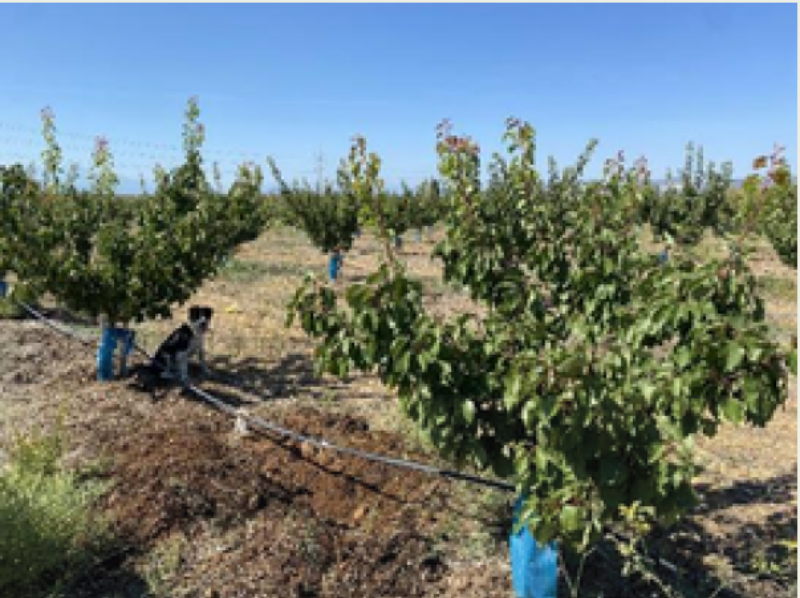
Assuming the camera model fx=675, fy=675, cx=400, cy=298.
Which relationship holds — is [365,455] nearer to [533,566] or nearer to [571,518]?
[533,566]

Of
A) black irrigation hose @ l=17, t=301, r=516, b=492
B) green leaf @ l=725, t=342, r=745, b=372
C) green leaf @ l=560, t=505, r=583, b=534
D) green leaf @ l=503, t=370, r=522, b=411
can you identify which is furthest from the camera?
black irrigation hose @ l=17, t=301, r=516, b=492

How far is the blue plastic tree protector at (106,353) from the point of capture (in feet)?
24.1

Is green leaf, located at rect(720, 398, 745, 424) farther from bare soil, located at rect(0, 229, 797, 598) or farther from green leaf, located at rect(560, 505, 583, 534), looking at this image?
green leaf, located at rect(560, 505, 583, 534)

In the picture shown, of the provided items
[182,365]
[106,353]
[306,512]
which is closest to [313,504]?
[306,512]

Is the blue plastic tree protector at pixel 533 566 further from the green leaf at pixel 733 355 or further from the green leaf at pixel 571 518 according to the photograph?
the green leaf at pixel 733 355

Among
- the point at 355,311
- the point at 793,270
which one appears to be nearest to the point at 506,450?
the point at 355,311

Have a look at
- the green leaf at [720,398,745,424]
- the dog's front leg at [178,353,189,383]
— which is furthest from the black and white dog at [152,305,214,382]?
the green leaf at [720,398,745,424]

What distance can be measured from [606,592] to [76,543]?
334 centimetres

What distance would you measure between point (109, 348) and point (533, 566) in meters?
5.40

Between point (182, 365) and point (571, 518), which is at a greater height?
point (571, 518)

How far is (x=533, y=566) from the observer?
3.79 meters

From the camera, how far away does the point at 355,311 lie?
326 cm

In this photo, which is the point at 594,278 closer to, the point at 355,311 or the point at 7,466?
the point at 355,311

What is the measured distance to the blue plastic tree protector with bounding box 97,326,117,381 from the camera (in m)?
7.34
